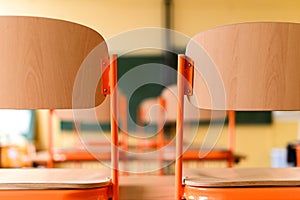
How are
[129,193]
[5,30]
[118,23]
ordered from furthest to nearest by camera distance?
[118,23] < [129,193] < [5,30]

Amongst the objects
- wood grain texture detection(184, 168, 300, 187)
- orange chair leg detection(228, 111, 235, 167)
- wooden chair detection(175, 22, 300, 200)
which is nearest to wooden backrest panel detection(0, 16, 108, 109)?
wooden chair detection(175, 22, 300, 200)

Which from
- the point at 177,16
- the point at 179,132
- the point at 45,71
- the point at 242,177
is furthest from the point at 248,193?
the point at 177,16

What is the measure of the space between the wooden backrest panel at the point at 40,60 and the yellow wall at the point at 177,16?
376cm

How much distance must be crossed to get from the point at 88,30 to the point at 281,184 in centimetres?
61

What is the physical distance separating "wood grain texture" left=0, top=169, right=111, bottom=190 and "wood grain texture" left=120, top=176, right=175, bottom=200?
0.16 meters

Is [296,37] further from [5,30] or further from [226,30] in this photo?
[5,30]

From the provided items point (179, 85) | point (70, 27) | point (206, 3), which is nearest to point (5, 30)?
point (70, 27)

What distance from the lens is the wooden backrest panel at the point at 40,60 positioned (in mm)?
773

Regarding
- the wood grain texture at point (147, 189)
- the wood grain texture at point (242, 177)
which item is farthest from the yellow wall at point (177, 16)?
the wood grain texture at point (242, 177)

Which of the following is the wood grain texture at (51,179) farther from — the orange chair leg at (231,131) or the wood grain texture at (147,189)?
the orange chair leg at (231,131)

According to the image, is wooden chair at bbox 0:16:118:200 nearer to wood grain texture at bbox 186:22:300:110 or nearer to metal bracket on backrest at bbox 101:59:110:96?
metal bracket on backrest at bbox 101:59:110:96

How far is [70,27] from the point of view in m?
0.79

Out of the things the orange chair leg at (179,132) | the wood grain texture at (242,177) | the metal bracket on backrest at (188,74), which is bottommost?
the wood grain texture at (242,177)

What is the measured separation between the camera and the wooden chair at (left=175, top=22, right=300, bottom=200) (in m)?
0.80
